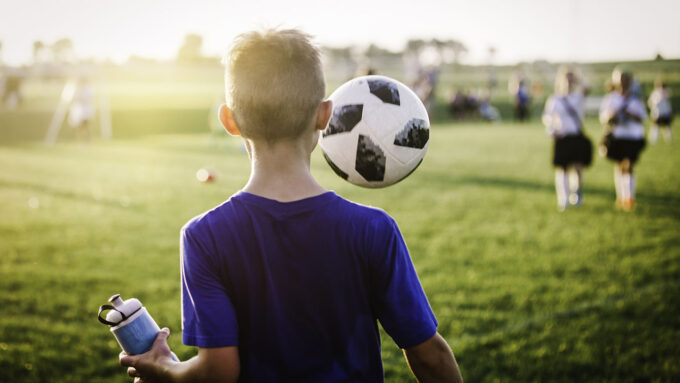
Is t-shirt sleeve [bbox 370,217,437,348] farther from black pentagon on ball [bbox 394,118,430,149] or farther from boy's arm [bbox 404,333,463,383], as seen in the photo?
black pentagon on ball [bbox 394,118,430,149]

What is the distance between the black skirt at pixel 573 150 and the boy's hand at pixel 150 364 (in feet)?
25.9

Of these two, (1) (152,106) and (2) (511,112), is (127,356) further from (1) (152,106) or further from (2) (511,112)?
(2) (511,112)

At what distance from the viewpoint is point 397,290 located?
4.71 ft

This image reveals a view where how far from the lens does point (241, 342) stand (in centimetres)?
148

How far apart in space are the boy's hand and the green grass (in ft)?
7.16

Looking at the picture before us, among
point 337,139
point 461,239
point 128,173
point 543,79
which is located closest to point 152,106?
point 128,173

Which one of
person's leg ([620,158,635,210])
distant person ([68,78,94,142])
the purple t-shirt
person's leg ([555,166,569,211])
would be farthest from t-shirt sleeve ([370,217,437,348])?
distant person ([68,78,94,142])

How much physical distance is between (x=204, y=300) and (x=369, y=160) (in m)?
1.02

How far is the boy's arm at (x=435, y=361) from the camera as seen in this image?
1.48 m

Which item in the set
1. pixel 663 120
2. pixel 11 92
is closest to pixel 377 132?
pixel 663 120

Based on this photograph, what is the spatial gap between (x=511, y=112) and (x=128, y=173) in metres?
28.1

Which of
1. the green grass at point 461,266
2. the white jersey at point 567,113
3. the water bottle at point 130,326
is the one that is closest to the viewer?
the water bottle at point 130,326

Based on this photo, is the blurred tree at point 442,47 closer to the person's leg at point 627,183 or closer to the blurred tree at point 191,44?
the blurred tree at point 191,44

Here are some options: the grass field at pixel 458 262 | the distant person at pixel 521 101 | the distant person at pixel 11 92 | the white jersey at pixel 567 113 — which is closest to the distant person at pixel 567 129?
the white jersey at pixel 567 113
